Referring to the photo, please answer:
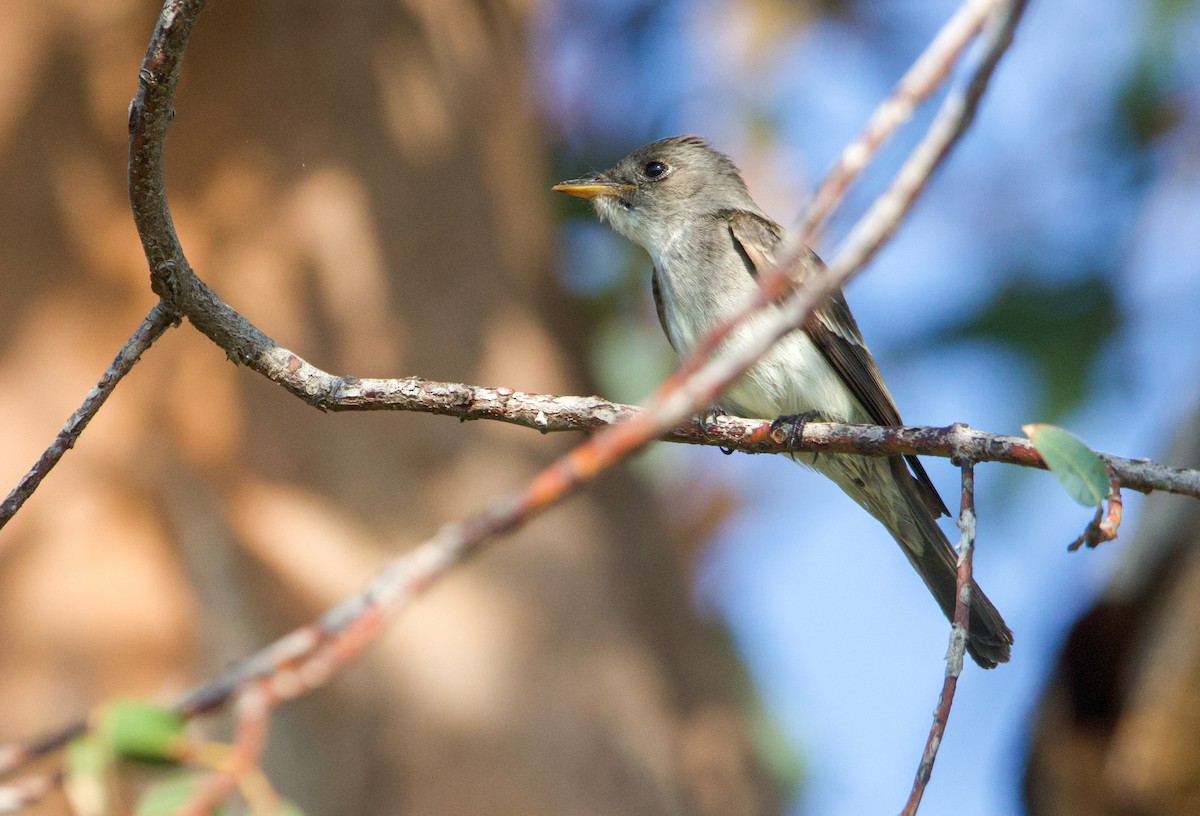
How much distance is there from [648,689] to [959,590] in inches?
160

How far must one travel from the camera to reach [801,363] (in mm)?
4125

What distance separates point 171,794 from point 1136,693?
167 inches

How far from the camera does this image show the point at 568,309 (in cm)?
667

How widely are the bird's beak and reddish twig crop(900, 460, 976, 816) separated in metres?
2.96

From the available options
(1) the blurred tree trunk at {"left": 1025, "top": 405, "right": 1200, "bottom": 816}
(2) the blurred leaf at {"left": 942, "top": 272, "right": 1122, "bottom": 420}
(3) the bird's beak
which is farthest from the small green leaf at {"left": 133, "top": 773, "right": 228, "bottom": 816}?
(2) the blurred leaf at {"left": 942, "top": 272, "right": 1122, "bottom": 420}

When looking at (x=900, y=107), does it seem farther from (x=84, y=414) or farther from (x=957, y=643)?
(x=84, y=414)

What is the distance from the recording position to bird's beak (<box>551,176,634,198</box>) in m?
4.98

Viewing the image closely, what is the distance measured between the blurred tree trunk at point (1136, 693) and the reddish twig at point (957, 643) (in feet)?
9.06

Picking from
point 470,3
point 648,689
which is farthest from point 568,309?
point 648,689

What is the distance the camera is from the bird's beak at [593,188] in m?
4.98

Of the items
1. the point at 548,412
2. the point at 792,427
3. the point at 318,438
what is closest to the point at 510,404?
the point at 548,412

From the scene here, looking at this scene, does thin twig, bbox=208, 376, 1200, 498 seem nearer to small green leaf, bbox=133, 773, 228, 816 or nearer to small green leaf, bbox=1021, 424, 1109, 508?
small green leaf, bbox=1021, 424, 1109, 508

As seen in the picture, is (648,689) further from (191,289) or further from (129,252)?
(191,289)

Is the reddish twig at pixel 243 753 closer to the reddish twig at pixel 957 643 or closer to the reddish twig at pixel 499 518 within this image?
the reddish twig at pixel 499 518
